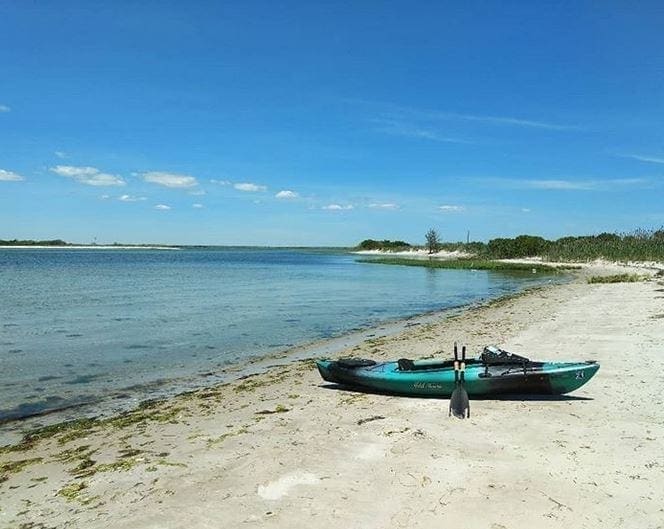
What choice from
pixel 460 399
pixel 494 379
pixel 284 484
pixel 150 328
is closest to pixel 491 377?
pixel 494 379

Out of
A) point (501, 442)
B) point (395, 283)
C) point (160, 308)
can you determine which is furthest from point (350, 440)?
point (395, 283)

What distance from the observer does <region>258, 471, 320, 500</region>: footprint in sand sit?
642cm

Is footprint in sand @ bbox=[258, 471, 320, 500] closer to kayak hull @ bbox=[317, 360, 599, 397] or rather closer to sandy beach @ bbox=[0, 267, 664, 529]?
sandy beach @ bbox=[0, 267, 664, 529]

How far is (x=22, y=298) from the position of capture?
33312mm

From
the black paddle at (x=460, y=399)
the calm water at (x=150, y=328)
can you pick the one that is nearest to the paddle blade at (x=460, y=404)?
the black paddle at (x=460, y=399)

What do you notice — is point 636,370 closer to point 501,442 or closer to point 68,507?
point 501,442

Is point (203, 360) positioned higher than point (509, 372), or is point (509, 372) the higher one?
point (509, 372)

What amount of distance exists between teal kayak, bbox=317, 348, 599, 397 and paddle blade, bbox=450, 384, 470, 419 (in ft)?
2.44

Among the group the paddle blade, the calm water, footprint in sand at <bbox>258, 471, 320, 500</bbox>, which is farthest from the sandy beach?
the calm water

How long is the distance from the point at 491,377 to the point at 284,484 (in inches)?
195

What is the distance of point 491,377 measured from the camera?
10164 mm

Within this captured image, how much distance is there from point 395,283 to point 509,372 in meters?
39.9

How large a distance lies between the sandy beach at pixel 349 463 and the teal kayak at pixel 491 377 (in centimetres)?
24

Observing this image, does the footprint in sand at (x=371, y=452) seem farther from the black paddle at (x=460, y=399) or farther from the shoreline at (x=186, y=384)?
the shoreline at (x=186, y=384)
